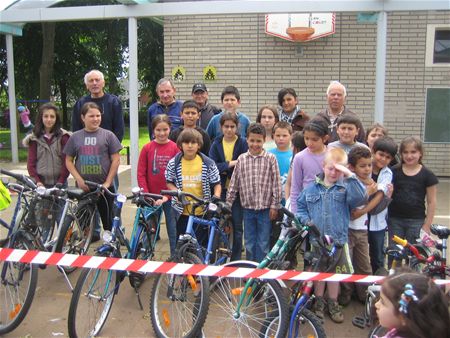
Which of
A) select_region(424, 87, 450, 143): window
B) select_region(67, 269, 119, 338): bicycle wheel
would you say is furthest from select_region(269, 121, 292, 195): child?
select_region(424, 87, 450, 143): window

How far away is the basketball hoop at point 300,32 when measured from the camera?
8.44m

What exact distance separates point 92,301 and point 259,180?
167 cm

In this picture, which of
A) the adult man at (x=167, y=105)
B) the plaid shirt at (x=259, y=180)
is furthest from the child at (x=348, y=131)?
the adult man at (x=167, y=105)

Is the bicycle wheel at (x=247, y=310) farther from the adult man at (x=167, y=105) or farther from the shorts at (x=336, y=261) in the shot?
the adult man at (x=167, y=105)

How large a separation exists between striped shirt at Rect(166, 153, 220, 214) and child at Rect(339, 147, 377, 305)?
3.91ft

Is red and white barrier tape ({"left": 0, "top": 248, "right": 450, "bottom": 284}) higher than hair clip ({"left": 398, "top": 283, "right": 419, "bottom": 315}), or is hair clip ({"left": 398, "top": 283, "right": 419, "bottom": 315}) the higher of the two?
hair clip ({"left": 398, "top": 283, "right": 419, "bottom": 315})

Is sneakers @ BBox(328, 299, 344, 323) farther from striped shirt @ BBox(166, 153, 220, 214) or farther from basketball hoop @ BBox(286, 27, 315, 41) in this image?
basketball hoop @ BBox(286, 27, 315, 41)

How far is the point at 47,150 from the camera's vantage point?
16.0ft

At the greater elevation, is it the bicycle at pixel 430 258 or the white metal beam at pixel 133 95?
the white metal beam at pixel 133 95

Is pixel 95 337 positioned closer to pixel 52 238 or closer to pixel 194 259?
pixel 194 259

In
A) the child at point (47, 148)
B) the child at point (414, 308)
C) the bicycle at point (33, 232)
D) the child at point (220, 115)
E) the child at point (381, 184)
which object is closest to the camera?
the child at point (414, 308)

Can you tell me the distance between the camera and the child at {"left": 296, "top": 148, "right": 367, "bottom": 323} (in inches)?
135

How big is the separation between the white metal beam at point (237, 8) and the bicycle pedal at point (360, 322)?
384 centimetres

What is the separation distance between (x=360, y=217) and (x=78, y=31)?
59.4 ft
